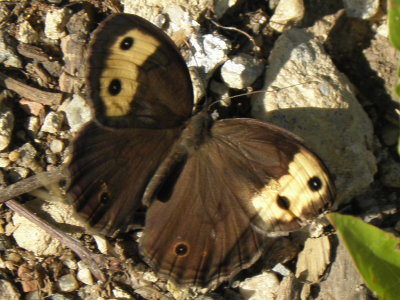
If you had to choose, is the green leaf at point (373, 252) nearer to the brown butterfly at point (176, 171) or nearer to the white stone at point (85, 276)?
the brown butterfly at point (176, 171)

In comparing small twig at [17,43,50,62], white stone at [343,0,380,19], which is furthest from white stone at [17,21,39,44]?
white stone at [343,0,380,19]

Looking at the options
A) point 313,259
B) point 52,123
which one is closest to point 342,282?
point 313,259

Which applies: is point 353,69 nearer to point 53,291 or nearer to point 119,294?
point 119,294

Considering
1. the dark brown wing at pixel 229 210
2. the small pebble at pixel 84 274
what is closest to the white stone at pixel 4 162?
the small pebble at pixel 84 274

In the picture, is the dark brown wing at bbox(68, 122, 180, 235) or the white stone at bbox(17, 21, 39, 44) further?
the white stone at bbox(17, 21, 39, 44)

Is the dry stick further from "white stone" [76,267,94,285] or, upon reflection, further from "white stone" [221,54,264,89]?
"white stone" [221,54,264,89]

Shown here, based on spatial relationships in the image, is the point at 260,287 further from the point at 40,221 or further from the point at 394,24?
the point at 394,24

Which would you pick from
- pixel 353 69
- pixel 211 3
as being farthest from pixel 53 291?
pixel 353 69
